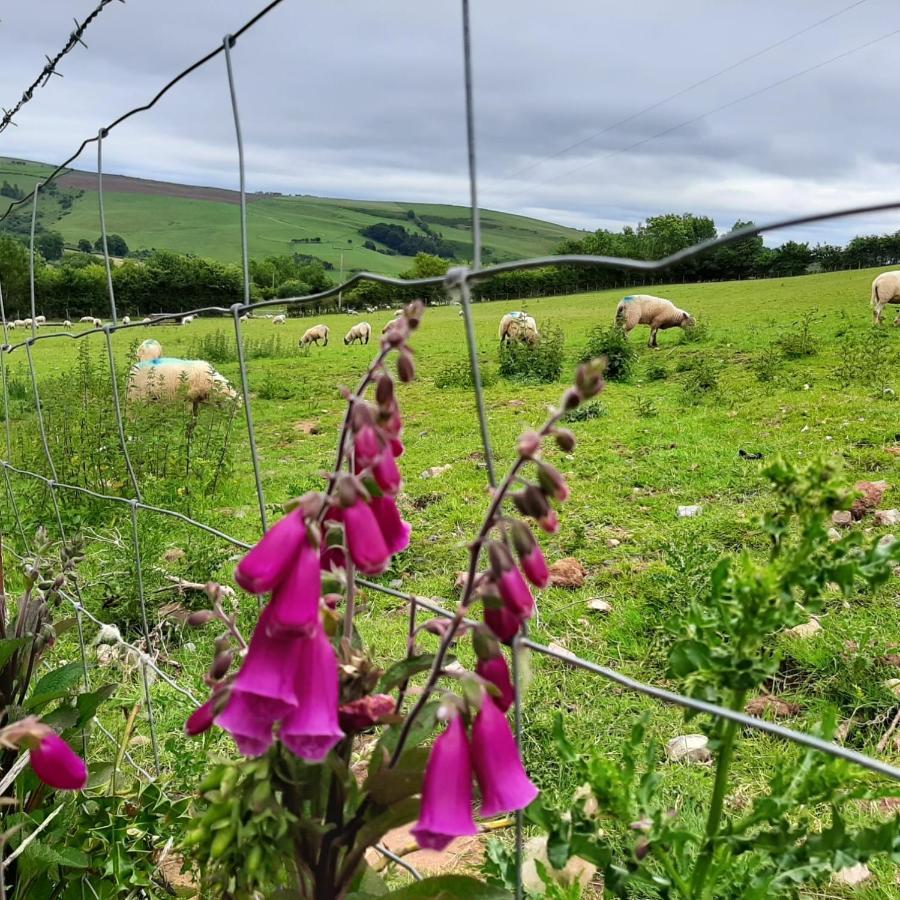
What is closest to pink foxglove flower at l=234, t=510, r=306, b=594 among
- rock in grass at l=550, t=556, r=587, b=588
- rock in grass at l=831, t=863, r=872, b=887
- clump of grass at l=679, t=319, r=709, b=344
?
rock in grass at l=831, t=863, r=872, b=887

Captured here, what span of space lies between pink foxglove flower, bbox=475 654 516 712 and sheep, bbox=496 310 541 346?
14.1 meters

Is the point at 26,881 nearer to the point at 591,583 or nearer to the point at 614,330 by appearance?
the point at 591,583

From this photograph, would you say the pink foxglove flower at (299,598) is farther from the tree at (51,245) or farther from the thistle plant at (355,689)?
the tree at (51,245)

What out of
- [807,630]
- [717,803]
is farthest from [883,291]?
[717,803]

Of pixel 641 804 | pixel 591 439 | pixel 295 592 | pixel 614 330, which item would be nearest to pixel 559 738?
pixel 641 804

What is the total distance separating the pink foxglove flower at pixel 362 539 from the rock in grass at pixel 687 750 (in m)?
2.28

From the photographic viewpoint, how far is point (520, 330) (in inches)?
621

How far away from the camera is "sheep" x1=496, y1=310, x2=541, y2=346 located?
15320mm

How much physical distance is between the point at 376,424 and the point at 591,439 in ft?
24.2

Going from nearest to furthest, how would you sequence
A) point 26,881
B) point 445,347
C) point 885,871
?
1. point 26,881
2. point 885,871
3. point 445,347

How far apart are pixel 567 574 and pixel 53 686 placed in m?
3.10

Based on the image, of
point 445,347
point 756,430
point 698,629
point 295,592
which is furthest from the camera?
point 445,347

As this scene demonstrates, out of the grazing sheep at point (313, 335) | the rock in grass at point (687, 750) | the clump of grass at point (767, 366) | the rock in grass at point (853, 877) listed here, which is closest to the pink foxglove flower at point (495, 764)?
the rock in grass at point (853, 877)

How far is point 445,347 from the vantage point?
63.5ft
